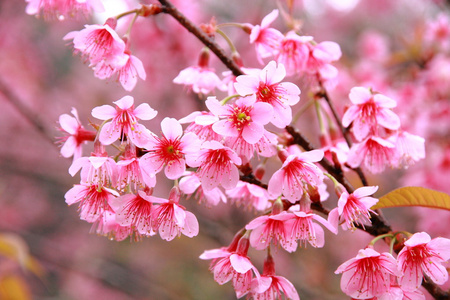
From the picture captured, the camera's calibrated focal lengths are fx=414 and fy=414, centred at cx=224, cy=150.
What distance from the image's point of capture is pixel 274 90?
1090 millimetres

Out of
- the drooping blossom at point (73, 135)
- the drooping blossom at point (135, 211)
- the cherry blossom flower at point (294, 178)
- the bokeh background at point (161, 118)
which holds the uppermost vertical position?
the cherry blossom flower at point (294, 178)

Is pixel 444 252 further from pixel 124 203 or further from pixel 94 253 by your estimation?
pixel 94 253

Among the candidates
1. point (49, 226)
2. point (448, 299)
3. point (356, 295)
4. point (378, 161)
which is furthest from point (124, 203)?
point (49, 226)

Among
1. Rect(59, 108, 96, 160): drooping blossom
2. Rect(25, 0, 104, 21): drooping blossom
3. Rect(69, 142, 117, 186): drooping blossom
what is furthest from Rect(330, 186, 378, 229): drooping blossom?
Rect(25, 0, 104, 21): drooping blossom

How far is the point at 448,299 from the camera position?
1147 mm

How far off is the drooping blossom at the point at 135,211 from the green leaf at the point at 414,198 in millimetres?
618

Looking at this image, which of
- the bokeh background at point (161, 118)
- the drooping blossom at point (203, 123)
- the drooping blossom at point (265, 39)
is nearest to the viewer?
the drooping blossom at point (203, 123)

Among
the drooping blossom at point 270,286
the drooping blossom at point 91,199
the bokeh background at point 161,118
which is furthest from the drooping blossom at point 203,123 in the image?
the bokeh background at point 161,118

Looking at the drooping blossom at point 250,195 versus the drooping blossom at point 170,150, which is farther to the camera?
the drooping blossom at point 250,195

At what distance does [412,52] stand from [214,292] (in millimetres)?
3369

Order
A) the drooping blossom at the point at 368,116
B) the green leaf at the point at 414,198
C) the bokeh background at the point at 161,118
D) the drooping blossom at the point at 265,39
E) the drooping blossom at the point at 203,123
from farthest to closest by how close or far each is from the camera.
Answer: the bokeh background at the point at 161,118 → the drooping blossom at the point at 265,39 → the drooping blossom at the point at 368,116 → the green leaf at the point at 414,198 → the drooping blossom at the point at 203,123

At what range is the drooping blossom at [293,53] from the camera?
1.34m

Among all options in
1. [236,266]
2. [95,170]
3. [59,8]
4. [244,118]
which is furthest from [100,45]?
[236,266]

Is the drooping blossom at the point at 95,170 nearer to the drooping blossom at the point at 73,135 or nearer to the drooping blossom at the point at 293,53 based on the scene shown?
the drooping blossom at the point at 73,135
